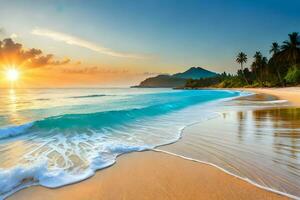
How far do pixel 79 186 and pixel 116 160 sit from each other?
153cm

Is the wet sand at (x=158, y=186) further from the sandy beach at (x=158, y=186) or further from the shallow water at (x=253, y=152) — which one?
the shallow water at (x=253, y=152)

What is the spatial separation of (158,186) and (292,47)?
65.3 metres

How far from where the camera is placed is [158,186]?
3.64 meters

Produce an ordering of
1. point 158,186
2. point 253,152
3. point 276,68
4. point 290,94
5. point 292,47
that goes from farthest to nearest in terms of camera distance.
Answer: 1. point 276,68
2. point 292,47
3. point 290,94
4. point 253,152
5. point 158,186

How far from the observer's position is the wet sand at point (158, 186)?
3295mm

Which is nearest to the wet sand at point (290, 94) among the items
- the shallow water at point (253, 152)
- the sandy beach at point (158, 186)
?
the shallow water at point (253, 152)

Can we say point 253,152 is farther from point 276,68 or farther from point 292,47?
point 276,68

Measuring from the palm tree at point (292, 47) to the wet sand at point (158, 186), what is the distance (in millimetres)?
63932

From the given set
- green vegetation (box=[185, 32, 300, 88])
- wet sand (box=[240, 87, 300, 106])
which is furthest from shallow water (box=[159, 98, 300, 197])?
green vegetation (box=[185, 32, 300, 88])

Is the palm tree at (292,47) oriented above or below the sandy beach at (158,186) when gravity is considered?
above

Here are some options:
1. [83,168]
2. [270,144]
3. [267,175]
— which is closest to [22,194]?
[83,168]

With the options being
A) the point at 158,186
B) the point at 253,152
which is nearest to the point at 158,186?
the point at 158,186

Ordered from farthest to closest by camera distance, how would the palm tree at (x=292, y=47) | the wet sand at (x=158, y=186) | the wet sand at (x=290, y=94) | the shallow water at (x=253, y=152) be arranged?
the palm tree at (x=292, y=47), the wet sand at (x=290, y=94), the shallow water at (x=253, y=152), the wet sand at (x=158, y=186)

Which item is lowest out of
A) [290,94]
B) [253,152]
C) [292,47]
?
[290,94]
